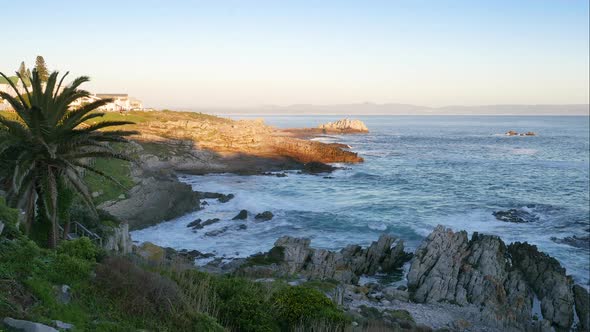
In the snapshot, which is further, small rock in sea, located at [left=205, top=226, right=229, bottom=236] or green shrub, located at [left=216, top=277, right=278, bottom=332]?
small rock in sea, located at [left=205, top=226, right=229, bottom=236]

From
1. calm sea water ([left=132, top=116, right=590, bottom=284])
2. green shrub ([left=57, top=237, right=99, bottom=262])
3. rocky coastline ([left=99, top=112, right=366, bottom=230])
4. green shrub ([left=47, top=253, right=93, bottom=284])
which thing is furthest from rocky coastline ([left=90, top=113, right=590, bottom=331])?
green shrub ([left=47, top=253, right=93, bottom=284])

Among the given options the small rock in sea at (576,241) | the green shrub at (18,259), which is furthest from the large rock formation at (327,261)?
the green shrub at (18,259)

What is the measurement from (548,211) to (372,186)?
19.4 metres

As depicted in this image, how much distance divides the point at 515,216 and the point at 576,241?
749 centimetres

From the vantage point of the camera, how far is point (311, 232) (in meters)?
35.3

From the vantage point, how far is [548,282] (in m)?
23.8

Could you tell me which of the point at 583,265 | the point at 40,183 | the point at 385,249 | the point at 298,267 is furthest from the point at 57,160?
the point at 583,265

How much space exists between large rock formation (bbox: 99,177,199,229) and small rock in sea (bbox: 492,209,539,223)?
2726cm

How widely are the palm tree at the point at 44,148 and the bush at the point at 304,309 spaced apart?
7.27 meters

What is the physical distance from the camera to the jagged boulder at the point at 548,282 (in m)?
21.8

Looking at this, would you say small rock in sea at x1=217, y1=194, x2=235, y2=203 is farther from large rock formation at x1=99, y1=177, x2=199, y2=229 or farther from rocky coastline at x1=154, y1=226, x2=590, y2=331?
rocky coastline at x1=154, y1=226, x2=590, y2=331

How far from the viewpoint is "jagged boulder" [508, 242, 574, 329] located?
21750mm

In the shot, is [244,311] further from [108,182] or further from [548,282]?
[108,182]

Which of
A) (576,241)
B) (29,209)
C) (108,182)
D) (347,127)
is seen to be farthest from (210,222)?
(347,127)
